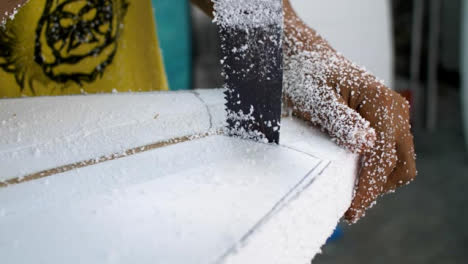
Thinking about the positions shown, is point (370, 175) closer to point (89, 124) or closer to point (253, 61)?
point (253, 61)

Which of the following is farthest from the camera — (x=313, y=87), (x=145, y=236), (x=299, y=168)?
(x=313, y=87)

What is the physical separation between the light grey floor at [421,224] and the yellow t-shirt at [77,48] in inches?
47.5

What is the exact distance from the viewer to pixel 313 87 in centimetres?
54

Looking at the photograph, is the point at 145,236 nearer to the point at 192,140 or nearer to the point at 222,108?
the point at 192,140

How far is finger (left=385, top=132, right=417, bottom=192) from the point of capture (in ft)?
1.79

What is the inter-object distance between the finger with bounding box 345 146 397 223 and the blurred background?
80 centimetres

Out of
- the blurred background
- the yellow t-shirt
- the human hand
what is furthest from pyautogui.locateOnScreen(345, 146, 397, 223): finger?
the blurred background

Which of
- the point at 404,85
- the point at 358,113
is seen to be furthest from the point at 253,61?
the point at 404,85

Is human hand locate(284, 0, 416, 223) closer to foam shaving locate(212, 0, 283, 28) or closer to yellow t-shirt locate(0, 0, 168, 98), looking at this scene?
foam shaving locate(212, 0, 283, 28)

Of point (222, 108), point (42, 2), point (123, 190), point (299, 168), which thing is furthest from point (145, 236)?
point (42, 2)

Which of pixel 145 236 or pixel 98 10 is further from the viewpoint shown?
pixel 98 10

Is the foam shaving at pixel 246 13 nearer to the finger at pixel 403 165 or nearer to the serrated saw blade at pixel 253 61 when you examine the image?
the serrated saw blade at pixel 253 61

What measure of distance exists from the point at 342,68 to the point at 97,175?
1.01 feet

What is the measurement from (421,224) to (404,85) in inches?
36.8
